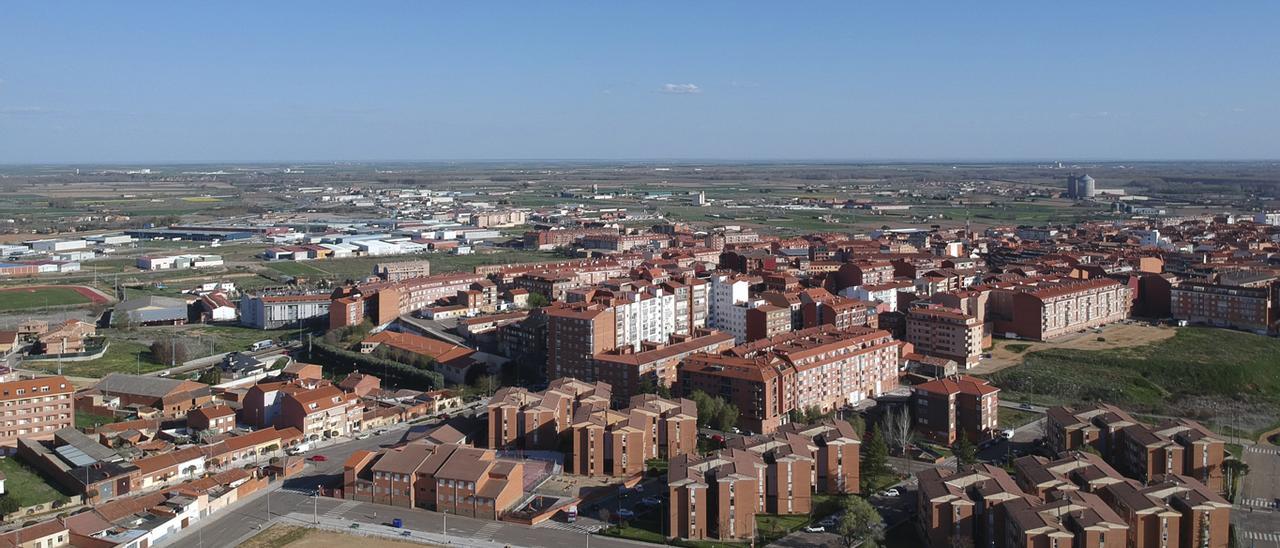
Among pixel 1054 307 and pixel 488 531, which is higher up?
pixel 1054 307

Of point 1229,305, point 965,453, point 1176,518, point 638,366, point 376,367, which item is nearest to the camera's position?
point 1176,518

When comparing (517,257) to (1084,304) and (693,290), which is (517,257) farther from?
(1084,304)

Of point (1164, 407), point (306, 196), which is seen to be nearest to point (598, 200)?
point (306, 196)

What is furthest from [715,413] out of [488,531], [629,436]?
[488,531]

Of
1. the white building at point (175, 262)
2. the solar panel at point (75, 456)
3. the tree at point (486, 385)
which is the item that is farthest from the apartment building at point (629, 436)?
the white building at point (175, 262)

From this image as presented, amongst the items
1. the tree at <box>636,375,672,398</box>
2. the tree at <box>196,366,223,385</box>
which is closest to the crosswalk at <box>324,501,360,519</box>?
the tree at <box>636,375,672,398</box>

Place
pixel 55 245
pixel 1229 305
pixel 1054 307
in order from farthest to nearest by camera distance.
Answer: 1. pixel 55 245
2. pixel 1229 305
3. pixel 1054 307

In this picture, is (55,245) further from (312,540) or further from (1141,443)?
(1141,443)
